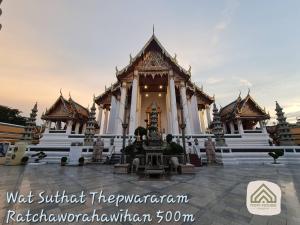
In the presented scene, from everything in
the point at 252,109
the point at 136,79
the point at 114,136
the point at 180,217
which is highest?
the point at 136,79

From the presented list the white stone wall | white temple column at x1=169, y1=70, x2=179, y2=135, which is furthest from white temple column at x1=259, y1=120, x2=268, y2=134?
the white stone wall

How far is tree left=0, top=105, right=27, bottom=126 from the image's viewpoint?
28906 millimetres

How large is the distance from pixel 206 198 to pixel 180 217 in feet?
3.91

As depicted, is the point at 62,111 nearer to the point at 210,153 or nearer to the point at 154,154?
the point at 154,154

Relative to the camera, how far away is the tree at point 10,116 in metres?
28.9

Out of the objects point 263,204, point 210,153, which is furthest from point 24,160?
point 263,204

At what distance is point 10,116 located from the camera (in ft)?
98.1

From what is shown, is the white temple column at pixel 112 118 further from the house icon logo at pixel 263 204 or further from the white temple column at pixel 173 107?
the house icon logo at pixel 263 204

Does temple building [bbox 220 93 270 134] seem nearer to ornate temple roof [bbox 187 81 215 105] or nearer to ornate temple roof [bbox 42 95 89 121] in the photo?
ornate temple roof [bbox 187 81 215 105]

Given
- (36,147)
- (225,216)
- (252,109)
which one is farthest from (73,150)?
(252,109)

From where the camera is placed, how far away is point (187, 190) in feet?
12.7

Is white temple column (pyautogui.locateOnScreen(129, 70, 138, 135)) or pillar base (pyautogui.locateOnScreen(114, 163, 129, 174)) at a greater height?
white temple column (pyautogui.locateOnScreen(129, 70, 138, 135))

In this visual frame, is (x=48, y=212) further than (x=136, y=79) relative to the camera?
No

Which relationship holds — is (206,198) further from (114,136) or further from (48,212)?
(114,136)
